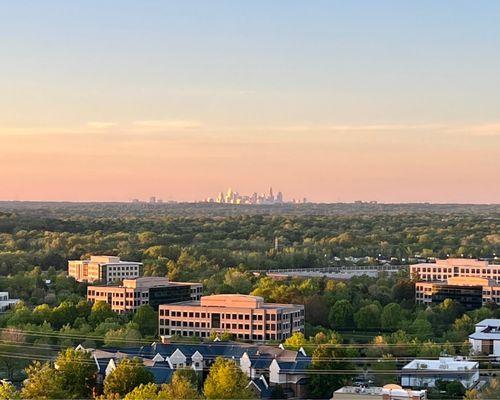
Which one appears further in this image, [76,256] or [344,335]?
[76,256]

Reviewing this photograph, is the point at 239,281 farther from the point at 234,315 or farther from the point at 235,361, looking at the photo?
the point at 235,361

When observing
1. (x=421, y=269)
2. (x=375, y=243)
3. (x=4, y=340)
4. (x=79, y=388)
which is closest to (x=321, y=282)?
(x=421, y=269)

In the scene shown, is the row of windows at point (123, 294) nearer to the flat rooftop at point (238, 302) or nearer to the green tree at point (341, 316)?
the flat rooftop at point (238, 302)

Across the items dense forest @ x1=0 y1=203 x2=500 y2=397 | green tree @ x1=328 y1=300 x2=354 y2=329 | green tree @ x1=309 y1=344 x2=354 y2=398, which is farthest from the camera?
green tree @ x1=328 y1=300 x2=354 y2=329

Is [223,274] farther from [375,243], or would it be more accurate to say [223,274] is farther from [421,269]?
[375,243]

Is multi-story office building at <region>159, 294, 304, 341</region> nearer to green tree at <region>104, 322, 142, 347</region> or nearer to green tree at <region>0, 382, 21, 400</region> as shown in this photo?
green tree at <region>104, 322, 142, 347</region>

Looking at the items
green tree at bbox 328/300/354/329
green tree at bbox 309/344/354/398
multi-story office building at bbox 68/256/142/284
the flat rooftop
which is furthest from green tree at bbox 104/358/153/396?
multi-story office building at bbox 68/256/142/284

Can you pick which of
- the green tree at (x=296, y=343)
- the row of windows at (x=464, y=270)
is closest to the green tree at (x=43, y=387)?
the green tree at (x=296, y=343)
